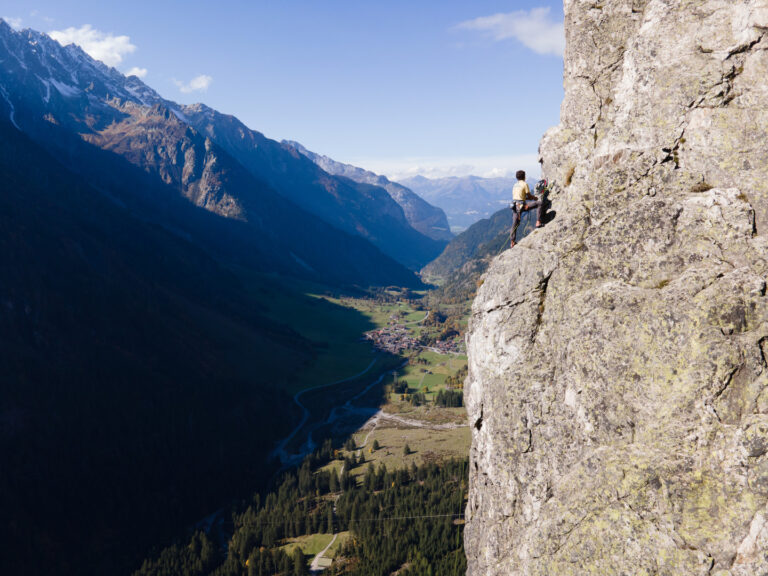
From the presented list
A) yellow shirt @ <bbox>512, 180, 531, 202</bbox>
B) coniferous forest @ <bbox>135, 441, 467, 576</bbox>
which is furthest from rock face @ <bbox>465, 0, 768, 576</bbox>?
coniferous forest @ <bbox>135, 441, 467, 576</bbox>

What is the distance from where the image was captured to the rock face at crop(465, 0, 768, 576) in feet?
54.8

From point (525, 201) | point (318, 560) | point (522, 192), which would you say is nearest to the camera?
point (522, 192)

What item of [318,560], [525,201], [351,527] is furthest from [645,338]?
[351,527]

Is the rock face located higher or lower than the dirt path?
higher

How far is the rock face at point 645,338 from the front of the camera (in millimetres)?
16703

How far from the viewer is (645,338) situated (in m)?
19.2

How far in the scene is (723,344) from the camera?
17.3 metres

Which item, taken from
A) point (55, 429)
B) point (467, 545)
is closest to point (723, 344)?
point (467, 545)

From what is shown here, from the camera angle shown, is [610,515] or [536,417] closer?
→ [610,515]

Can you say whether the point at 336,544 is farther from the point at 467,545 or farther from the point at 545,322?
the point at 545,322

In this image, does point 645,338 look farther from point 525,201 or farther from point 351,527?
point 351,527

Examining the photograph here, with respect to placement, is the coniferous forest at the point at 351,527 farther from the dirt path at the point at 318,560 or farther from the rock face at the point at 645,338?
the rock face at the point at 645,338

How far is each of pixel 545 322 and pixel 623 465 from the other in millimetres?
7534

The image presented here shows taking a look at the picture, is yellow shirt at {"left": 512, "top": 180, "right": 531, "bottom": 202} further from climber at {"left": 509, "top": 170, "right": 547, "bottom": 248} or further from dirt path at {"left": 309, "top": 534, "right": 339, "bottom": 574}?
dirt path at {"left": 309, "top": 534, "right": 339, "bottom": 574}
